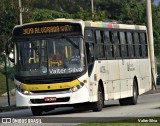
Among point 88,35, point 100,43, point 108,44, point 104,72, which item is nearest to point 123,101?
point 108,44

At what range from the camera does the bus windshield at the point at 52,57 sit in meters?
25.2

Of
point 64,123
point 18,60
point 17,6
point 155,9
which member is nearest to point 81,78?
point 18,60

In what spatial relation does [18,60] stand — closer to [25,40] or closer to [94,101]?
[25,40]

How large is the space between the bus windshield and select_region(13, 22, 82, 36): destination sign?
305mm

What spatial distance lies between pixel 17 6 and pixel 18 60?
22.4 m

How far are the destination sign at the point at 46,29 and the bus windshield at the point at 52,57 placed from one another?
305 millimetres

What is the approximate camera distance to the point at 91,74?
2566cm

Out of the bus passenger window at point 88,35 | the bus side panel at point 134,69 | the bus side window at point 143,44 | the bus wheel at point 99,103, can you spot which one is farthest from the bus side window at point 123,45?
the bus passenger window at point 88,35

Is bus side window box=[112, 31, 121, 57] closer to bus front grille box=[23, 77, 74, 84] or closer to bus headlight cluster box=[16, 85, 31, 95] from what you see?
bus front grille box=[23, 77, 74, 84]

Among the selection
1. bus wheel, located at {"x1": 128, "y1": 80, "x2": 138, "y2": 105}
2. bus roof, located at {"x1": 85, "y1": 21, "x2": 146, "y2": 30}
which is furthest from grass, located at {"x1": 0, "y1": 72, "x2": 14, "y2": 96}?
bus wheel, located at {"x1": 128, "y1": 80, "x2": 138, "y2": 105}

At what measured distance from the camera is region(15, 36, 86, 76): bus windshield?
2520cm

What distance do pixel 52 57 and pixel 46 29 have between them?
1.07m

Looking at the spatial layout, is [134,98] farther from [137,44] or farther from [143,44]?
[143,44]

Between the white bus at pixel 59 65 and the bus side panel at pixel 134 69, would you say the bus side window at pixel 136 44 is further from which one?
the white bus at pixel 59 65
